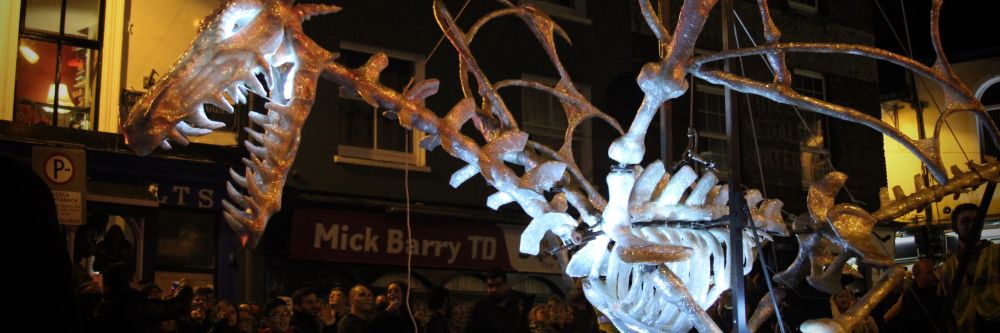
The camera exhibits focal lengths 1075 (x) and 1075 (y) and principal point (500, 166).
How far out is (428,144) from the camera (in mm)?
5004

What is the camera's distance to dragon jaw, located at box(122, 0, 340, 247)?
3.94 meters

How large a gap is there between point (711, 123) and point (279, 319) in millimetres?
10911

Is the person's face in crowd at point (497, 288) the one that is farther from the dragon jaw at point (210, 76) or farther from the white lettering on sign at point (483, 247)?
the white lettering on sign at point (483, 247)

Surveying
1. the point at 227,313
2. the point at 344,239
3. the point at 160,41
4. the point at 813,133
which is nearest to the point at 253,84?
the point at 227,313

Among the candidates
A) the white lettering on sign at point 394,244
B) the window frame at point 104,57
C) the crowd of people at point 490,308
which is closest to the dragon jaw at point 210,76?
the crowd of people at point 490,308

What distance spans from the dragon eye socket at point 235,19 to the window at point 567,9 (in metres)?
12.2

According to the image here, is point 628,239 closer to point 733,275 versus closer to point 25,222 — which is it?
point 733,275

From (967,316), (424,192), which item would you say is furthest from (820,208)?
(424,192)

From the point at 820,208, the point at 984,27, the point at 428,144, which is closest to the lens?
the point at 428,144

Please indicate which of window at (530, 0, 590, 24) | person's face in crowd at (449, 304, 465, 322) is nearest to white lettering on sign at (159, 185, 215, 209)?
person's face in crowd at (449, 304, 465, 322)

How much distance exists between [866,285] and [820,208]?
34.3ft

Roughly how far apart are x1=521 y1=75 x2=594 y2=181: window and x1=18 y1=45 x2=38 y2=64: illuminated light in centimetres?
669

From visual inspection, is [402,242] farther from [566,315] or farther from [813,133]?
[813,133]

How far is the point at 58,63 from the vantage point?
12172 mm
